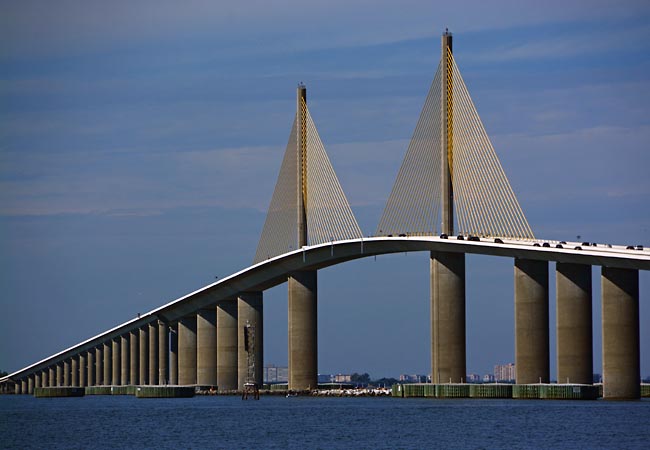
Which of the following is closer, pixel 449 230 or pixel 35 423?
pixel 35 423

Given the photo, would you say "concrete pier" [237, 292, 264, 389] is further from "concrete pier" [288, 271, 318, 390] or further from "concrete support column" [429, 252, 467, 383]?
"concrete support column" [429, 252, 467, 383]

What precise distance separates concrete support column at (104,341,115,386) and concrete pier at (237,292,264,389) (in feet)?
131

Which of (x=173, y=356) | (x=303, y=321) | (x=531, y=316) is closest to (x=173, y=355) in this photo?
(x=173, y=356)

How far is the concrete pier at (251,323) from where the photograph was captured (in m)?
135

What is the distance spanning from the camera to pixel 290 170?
402 feet

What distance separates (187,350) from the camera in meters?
152

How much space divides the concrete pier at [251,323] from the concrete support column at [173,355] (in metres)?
21.6

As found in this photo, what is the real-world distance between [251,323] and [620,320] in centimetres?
5390

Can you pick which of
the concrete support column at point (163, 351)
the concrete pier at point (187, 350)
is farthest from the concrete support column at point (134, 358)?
the concrete pier at point (187, 350)

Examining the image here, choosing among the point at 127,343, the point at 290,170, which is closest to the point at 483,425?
the point at 290,170

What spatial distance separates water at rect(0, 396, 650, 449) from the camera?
66688mm

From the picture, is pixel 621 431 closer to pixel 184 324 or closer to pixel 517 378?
pixel 517 378

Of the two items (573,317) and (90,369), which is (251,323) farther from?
(90,369)

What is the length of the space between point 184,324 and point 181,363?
3827mm
